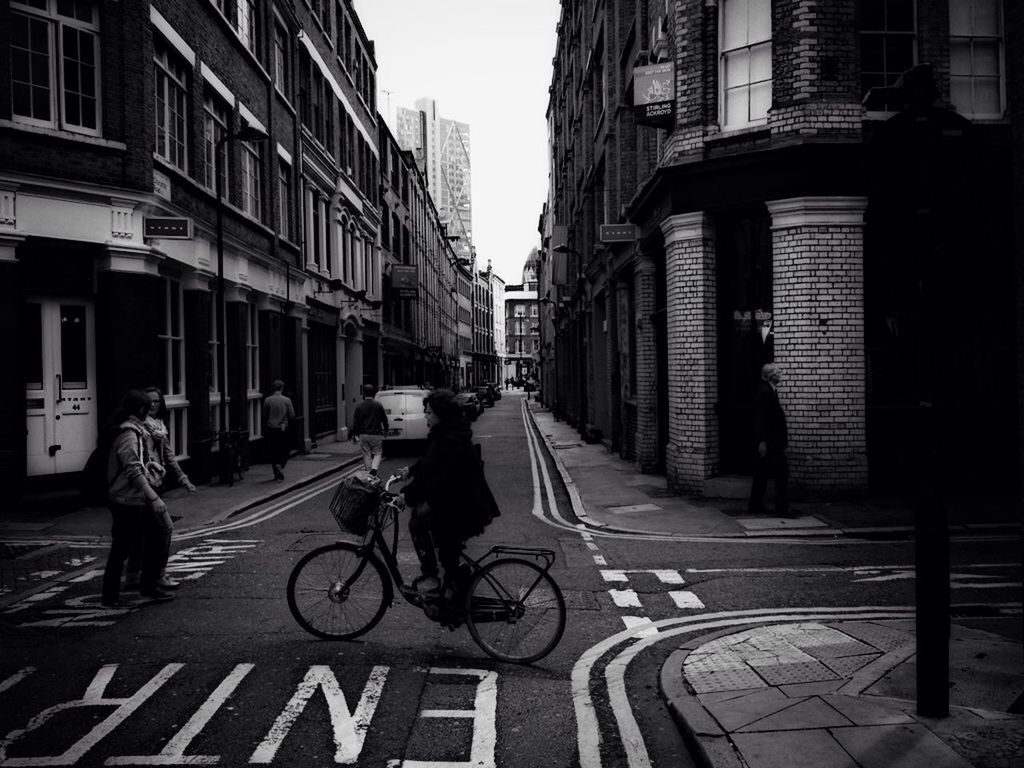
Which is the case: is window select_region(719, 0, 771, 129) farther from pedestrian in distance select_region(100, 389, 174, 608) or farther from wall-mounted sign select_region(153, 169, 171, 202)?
pedestrian in distance select_region(100, 389, 174, 608)

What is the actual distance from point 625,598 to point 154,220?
408 inches

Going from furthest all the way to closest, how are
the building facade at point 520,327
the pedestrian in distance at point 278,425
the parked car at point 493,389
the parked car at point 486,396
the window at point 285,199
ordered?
1. the building facade at point 520,327
2. the parked car at point 493,389
3. the parked car at point 486,396
4. the window at point 285,199
5. the pedestrian in distance at point 278,425

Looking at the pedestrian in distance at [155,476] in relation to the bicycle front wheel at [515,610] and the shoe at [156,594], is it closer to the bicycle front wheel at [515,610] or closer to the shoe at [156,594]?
the shoe at [156,594]

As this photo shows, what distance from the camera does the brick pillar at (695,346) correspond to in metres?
13.8

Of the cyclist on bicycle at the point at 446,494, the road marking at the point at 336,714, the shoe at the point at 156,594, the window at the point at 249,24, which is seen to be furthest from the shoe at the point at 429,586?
the window at the point at 249,24

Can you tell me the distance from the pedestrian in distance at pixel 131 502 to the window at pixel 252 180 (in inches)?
539

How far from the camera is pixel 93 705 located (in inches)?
197

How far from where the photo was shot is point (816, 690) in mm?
4992

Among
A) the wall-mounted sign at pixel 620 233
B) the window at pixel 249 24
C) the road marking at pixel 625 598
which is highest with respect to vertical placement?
the window at pixel 249 24

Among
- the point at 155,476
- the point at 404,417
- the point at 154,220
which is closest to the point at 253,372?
the point at 404,417

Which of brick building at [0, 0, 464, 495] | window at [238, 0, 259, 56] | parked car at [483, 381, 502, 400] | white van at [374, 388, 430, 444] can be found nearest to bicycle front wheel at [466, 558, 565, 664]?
brick building at [0, 0, 464, 495]

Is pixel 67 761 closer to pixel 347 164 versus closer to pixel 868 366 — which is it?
pixel 868 366

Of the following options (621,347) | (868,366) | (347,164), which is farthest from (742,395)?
(347,164)

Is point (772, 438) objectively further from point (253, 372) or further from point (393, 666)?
point (253, 372)
